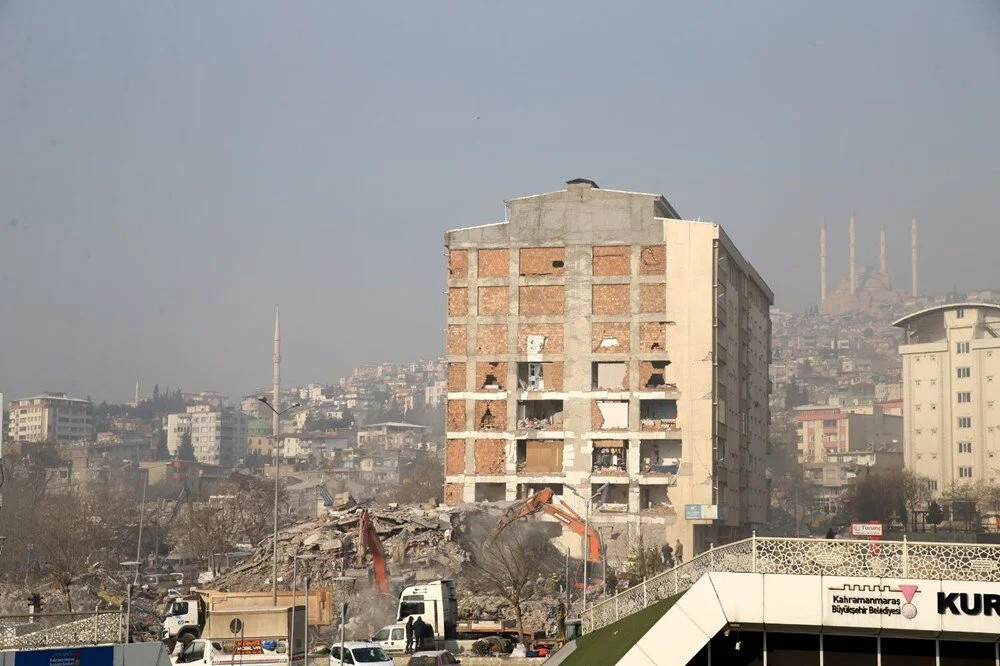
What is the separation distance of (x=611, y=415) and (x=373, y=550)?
29289mm

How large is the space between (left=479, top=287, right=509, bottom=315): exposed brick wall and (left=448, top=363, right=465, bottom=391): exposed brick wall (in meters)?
4.17

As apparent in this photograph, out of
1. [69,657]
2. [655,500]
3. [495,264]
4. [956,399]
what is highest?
[495,264]

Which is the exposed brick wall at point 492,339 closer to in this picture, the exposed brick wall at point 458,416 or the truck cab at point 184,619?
the exposed brick wall at point 458,416

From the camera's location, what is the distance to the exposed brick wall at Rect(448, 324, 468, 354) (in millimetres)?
100438

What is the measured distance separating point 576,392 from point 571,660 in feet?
212

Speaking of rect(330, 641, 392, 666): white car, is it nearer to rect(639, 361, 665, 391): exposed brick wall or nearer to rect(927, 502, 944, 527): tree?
rect(639, 361, 665, 391): exposed brick wall

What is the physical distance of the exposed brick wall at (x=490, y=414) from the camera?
99.4 metres

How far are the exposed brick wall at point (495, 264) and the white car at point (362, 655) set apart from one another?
58972 mm

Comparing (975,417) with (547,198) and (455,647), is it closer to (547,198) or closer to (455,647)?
(547,198)

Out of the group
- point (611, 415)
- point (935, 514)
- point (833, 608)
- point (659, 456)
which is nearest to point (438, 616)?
point (833, 608)

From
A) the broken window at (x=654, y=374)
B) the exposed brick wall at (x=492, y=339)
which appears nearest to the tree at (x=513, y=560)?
the broken window at (x=654, y=374)

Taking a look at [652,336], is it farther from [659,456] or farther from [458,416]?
[458,416]

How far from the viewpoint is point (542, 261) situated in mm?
99750

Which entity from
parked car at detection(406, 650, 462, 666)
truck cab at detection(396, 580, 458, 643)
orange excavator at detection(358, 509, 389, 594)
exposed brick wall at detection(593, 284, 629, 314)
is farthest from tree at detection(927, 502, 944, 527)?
parked car at detection(406, 650, 462, 666)
